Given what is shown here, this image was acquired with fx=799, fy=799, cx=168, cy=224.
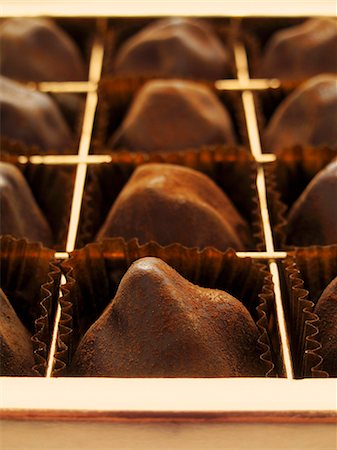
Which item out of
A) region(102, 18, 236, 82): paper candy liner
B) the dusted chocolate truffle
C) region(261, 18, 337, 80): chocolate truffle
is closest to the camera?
the dusted chocolate truffle

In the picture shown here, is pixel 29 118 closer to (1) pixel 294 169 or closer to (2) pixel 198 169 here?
(2) pixel 198 169

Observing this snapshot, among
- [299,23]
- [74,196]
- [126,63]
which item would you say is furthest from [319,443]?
[299,23]

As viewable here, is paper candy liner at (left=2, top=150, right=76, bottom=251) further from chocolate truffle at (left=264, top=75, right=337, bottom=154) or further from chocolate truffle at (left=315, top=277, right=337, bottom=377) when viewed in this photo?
chocolate truffle at (left=315, top=277, right=337, bottom=377)

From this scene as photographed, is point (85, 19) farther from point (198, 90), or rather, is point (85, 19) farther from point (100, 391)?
point (100, 391)

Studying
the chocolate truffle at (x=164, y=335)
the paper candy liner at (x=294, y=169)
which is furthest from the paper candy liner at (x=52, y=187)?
the chocolate truffle at (x=164, y=335)

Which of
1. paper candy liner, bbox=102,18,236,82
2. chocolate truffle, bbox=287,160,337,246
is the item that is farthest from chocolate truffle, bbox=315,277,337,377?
paper candy liner, bbox=102,18,236,82

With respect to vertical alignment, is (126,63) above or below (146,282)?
above
